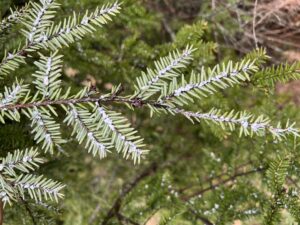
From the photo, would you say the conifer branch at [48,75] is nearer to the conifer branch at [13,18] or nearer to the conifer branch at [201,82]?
the conifer branch at [13,18]

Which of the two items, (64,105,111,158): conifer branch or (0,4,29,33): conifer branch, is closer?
(64,105,111,158): conifer branch

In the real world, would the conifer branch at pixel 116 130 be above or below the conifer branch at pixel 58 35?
below

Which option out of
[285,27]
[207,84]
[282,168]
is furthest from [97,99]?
[285,27]

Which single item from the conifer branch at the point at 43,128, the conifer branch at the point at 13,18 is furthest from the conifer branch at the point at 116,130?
the conifer branch at the point at 13,18

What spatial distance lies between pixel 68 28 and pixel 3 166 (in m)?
0.44

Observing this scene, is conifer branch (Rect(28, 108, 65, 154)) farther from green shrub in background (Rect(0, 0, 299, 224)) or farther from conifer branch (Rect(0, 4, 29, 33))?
conifer branch (Rect(0, 4, 29, 33))

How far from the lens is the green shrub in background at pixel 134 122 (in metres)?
1.15

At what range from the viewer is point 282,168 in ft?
4.26

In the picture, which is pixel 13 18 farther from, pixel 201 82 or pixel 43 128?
pixel 201 82

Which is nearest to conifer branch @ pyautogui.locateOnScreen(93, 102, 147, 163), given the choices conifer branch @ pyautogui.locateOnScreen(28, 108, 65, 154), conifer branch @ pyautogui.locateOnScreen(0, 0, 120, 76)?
conifer branch @ pyautogui.locateOnScreen(28, 108, 65, 154)

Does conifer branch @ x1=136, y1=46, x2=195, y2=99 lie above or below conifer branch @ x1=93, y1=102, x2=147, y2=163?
above

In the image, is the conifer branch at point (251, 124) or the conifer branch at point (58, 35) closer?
the conifer branch at point (251, 124)

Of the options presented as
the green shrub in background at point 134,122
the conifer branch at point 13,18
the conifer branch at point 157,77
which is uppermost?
the conifer branch at point 13,18

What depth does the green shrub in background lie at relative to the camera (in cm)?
115
